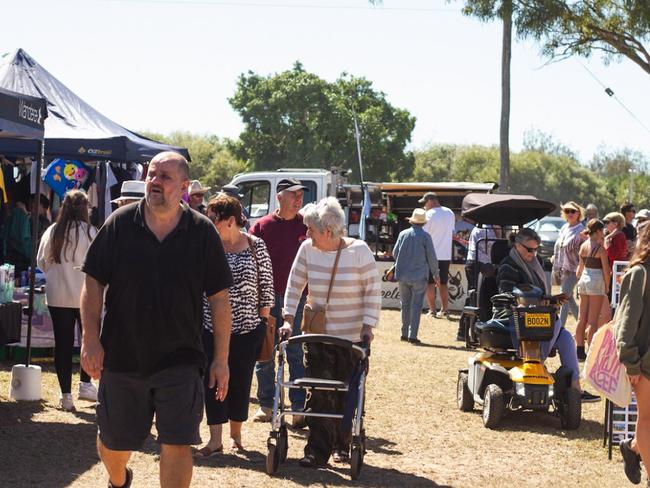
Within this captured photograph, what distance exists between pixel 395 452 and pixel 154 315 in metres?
3.75

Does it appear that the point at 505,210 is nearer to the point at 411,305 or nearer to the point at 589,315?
the point at 589,315

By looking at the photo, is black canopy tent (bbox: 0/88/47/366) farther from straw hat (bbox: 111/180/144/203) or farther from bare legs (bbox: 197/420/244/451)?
bare legs (bbox: 197/420/244/451)

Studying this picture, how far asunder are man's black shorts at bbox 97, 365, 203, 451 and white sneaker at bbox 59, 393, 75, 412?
424 cm

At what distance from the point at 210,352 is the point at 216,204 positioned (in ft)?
3.31

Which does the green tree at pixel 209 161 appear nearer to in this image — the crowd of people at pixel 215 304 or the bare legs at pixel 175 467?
the crowd of people at pixel 215 304

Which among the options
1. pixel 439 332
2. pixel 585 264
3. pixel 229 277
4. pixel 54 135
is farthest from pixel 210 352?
pixel 439 332

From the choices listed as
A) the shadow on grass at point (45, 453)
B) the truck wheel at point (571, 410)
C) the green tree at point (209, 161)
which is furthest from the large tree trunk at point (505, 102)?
the green tree at point (209, 161)

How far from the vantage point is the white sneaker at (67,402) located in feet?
30.6

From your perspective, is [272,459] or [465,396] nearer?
[272,459]

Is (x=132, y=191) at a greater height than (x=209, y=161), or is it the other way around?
(x=209, y=161)

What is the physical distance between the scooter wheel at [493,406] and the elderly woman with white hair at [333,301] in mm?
2085

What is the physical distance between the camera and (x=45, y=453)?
7.79 meters

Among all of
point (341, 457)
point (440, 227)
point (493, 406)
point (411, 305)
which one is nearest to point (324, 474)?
point (341, 457)

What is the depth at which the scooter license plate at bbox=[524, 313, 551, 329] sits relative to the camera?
9.23 metres
